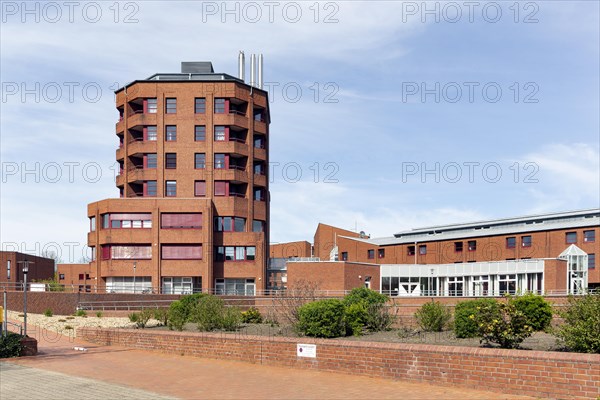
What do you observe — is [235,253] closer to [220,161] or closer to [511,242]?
[220,161]

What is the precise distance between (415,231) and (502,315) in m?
67.4

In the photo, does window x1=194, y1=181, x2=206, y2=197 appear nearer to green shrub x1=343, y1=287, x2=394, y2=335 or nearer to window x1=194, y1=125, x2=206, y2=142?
window x1=194, y1=125, x2=206, y2=142

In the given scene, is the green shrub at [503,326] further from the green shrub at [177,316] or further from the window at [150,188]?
the window at [150,188]

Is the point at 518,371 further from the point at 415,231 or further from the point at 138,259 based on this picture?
the point at 415,231

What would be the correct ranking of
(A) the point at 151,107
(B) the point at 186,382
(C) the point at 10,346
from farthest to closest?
(A) the point at 151,107 → (C) the point at 10,346 → (B) the point at 186,382

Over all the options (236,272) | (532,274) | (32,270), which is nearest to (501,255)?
(532,274)

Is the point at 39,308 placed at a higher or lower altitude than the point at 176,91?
lower

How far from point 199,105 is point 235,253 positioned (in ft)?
47.9

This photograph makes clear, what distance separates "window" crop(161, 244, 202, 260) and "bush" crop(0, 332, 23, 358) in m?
35.2

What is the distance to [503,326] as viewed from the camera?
1379cm

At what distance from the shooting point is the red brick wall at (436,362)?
11656 millimetres

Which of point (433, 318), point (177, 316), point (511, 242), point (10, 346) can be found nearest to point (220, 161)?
point (511, 242)

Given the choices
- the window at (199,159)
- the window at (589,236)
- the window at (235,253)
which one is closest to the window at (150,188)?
the window at (199,159)

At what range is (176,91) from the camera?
197 feet
